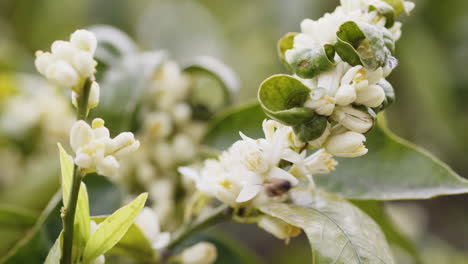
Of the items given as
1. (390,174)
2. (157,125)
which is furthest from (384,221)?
(157,125)

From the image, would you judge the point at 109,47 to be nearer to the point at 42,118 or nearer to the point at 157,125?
the point at 157,125

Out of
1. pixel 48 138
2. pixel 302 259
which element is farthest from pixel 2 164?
pixel 302 259

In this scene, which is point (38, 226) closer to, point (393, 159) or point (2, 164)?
point (393, 159)

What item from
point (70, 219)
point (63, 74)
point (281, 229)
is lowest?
point (281, 229)

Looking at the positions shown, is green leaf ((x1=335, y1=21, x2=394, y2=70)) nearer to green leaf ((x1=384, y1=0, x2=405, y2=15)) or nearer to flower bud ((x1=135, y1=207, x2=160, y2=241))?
green leaf ((x1=384, y1=0, x2=405, y2=15))

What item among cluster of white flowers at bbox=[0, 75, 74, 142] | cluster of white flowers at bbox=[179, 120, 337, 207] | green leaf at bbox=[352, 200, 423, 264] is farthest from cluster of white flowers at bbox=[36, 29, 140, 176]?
cluster of white flowers at bbox=[0, 75, 74, 142]
